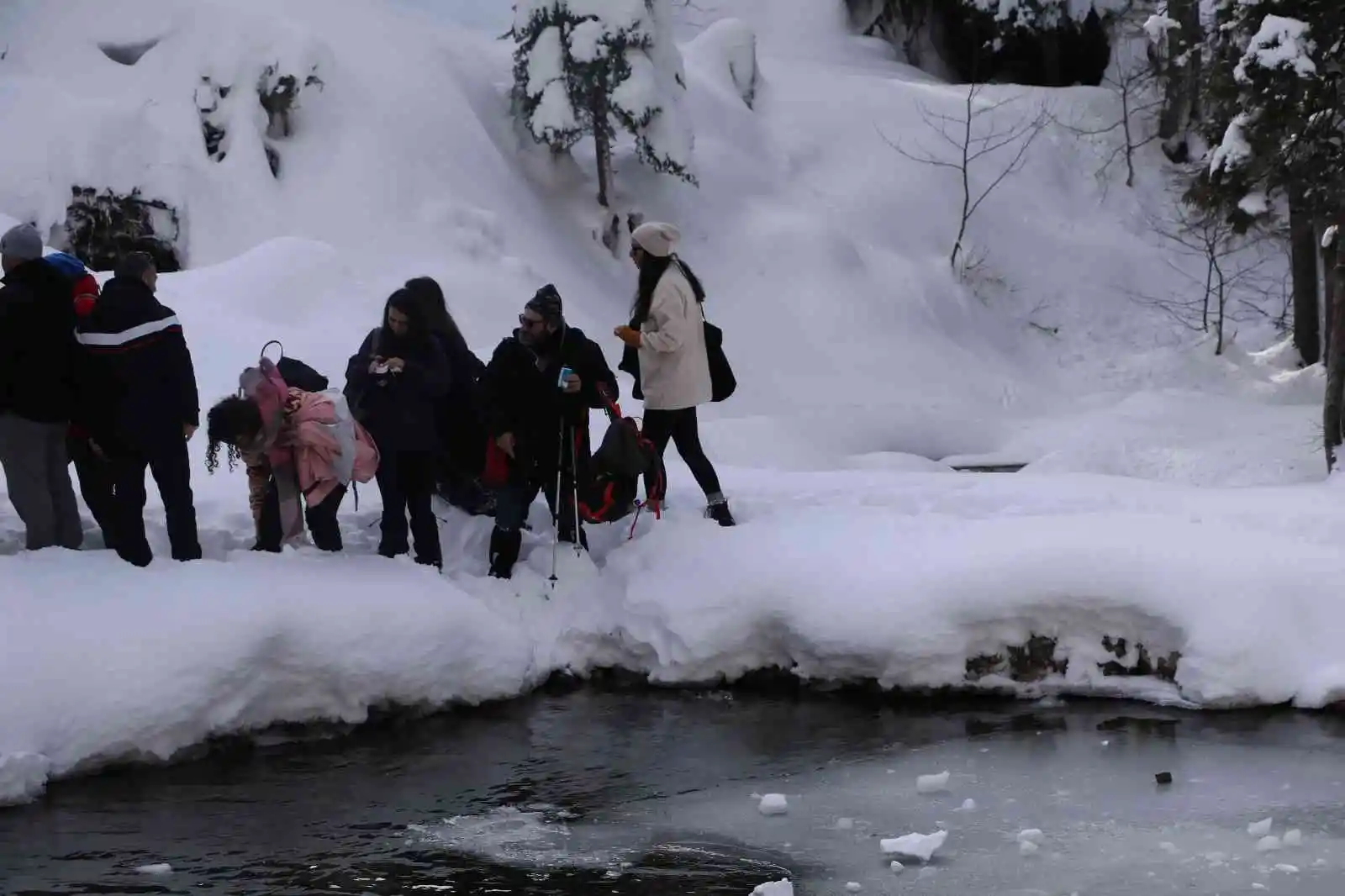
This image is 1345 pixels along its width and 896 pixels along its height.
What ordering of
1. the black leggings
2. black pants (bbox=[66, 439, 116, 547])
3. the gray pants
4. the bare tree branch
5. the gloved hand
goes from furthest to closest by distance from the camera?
1. the bare tree branch
2. the black leggings
3. the gloved hand
4. black pants (bbox=[66, 439, 116, 547])
5. the gray pants

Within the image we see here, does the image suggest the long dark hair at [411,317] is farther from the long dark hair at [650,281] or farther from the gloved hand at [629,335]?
the long dark hair at [650,281]

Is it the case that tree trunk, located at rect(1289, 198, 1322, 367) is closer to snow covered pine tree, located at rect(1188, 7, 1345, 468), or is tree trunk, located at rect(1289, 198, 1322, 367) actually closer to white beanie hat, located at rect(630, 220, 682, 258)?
snow covered pine tree, located at rect(1188, 7, 1345, 468)

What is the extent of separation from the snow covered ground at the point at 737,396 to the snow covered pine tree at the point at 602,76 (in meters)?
1.10

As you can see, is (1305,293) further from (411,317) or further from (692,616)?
(411,317)

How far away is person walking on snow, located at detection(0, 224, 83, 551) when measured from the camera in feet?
22.8

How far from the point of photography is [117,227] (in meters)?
17.6

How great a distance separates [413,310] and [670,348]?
1.45m

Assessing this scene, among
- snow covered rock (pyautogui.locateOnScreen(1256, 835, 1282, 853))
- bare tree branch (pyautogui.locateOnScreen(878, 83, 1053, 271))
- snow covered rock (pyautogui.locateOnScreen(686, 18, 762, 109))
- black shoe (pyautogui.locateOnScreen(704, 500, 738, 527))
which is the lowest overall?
snow covered rock (pyautogui.locateOnScreen(1256, 835, 1282, 853))

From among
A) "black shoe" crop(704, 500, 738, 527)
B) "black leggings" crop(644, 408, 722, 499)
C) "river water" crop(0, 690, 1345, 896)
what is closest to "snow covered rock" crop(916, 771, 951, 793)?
"river water" crop(0, 690, 1345, 896)

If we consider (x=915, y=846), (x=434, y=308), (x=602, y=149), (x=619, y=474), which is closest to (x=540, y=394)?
(x=619, y=474)

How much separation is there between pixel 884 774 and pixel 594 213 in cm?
1688

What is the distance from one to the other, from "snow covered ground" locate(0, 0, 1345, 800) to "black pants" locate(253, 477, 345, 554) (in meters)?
0.20

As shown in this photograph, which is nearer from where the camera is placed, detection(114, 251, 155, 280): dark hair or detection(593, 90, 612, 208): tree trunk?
detection(114, 251, 155, 280): dark hair

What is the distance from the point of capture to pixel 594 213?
22.3 metres
